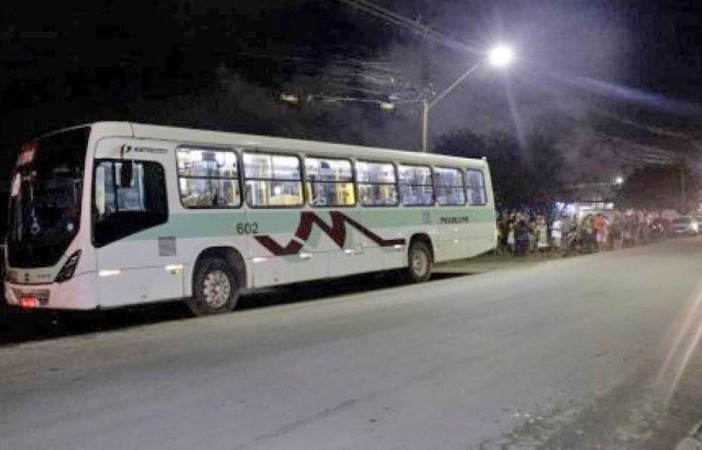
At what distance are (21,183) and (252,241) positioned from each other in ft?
13.4

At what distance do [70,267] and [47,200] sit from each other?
4.41 feet

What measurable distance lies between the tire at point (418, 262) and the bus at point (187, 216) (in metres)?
0.46

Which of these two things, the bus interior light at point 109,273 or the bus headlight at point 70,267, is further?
the bus interior light at point 109,273

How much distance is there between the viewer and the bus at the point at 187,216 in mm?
12422

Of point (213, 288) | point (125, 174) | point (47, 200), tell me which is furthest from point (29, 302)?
point (213, 288)

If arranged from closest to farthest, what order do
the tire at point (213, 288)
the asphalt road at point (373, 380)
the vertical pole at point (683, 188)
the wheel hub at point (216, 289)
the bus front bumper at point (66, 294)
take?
1. the asphalt road at point (373, 380)
2. the bus front bumper at point (66, 294)
3. the tire at point (213, 288)
4. the wheel hub at point (216, 289)
5. the vertical pole at point (683, 188)

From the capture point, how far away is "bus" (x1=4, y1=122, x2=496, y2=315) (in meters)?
12.4

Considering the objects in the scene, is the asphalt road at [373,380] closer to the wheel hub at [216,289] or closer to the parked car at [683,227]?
the wheel hub at [216,289]

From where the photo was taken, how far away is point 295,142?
16281 millimetres

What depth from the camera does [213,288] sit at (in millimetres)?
14172

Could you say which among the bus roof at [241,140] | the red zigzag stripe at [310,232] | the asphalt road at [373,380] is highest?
the bus roof at [241,140]

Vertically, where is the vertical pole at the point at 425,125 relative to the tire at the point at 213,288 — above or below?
above

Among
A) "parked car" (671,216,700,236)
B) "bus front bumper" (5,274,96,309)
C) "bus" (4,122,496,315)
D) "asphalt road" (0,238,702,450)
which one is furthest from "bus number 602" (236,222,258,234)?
"parked car" (671,216,700,236)

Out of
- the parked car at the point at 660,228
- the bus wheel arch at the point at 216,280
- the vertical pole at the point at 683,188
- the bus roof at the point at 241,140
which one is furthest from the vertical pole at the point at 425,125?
the vertical pole at the point at 683,188
